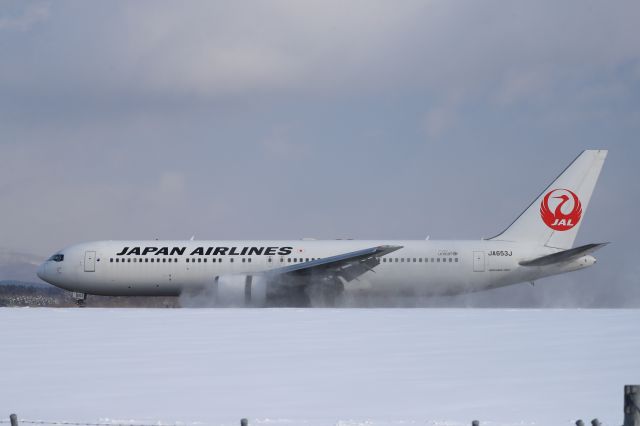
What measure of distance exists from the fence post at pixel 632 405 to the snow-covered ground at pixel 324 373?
1.90m

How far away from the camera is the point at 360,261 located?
3694 centimetres

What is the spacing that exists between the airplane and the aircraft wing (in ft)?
0.15

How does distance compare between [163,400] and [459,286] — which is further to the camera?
[459,286]

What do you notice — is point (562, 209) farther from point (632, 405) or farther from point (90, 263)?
point (632, 405)

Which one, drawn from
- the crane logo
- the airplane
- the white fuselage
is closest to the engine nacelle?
the airplane

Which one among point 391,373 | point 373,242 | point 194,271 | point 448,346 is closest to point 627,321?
point 448,346

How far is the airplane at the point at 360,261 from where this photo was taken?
120ft

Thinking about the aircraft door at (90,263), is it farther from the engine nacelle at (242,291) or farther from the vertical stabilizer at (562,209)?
the vertical stabilizer at (562,209)

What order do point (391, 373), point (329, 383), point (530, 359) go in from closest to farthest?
point (329, 383) → point (391, 373) → point (530, 359)

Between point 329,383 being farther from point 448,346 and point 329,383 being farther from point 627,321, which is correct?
point 627,321

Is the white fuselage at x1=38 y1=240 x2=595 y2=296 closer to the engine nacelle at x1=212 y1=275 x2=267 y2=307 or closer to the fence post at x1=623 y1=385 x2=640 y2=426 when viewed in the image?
the engine nacelle at x1=212 y1=275 x2=267 y2=307

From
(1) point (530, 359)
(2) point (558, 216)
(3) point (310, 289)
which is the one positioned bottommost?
(1) point (530, 359)

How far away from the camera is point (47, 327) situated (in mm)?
22875

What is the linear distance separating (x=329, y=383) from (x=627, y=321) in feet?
45.5
